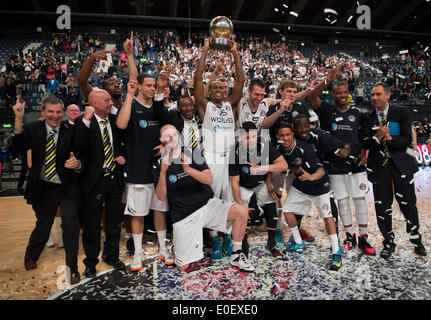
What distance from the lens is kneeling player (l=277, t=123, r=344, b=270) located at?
→ 3.62 metres

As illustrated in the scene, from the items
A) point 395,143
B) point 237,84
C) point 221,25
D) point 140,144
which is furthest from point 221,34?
point 395,143

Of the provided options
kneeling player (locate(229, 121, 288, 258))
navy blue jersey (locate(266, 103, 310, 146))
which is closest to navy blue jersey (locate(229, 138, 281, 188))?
kneeling player (locate(229, 121, 288, 258))

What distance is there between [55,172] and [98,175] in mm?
464

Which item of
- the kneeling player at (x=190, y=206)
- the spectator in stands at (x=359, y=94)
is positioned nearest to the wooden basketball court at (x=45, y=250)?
the kneeling player at (x=190, y=206)

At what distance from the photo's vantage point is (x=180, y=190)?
3553 millimetres

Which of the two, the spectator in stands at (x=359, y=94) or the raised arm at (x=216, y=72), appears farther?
the spectator in stands at (x=359, y=94)

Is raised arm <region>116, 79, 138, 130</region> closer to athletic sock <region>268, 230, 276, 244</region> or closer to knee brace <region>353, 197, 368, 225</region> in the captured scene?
athletic sock <region>268, 230, 276, 244</region>

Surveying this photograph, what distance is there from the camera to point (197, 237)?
3.50 metres

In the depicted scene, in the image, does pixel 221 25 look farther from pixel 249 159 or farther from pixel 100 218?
pixel 100 218

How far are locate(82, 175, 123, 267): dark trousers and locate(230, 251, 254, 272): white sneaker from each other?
142cm

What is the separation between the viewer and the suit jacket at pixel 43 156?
3.25 meters

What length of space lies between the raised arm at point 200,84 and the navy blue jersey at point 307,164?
52.7 inches

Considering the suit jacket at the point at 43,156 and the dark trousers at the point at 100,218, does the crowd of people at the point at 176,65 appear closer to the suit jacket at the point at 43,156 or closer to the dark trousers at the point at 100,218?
the suit jacket at the point at 43,156

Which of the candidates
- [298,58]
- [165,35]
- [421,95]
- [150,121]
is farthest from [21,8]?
[421,95]
